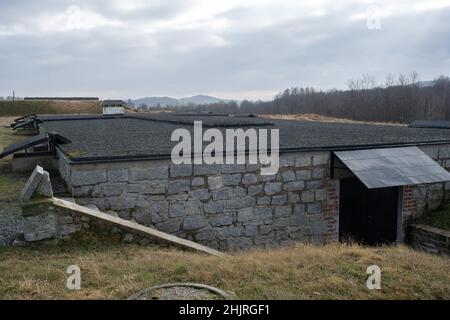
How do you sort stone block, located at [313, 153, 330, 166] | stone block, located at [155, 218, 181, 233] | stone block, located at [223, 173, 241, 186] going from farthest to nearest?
1. stone block, located at [313, 153, 330, 166]
2. stone block, located at [223, 173, 241, 186]
3. stone block, located at [155, 218, 181, 233]

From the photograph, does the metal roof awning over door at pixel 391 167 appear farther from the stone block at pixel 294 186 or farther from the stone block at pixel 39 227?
the stone block at pixel 39 227

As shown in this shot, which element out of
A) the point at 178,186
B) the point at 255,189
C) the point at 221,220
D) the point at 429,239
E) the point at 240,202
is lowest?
the point at 429,239

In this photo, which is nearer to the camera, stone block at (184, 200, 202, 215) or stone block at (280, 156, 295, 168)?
stone block at (184, 200, 202, 215)

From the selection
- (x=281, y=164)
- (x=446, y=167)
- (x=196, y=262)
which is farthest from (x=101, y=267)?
(x=446, y=167)

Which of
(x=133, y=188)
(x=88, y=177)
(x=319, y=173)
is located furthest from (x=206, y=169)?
(x=319, y=173)

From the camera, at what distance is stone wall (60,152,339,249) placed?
245 inches

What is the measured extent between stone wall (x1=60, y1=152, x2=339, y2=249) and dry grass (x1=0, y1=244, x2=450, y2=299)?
1.26m

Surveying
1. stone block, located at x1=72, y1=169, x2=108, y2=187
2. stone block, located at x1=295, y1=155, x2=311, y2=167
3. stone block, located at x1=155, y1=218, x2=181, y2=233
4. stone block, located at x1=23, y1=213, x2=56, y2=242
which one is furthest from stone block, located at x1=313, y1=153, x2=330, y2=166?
stone block, located at x1=23, y1=213, x2=56, y2=242

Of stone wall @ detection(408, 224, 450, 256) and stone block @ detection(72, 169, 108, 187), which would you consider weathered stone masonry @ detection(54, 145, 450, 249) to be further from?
stone wall @ detection(408, 224, 450, 256)

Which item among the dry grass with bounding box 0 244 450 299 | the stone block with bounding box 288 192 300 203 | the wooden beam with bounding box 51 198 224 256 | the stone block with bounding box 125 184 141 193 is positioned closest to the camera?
the dry grass with bounding box 0 244 450 299

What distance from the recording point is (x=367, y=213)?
7879 millimetres

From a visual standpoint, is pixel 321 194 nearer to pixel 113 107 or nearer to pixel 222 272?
pixel 222 272

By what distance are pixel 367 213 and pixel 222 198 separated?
121 inches

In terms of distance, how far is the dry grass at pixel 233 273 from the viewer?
3791 millimetres
